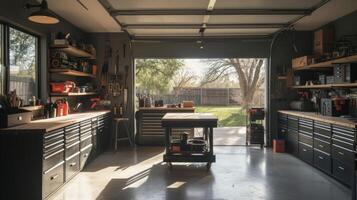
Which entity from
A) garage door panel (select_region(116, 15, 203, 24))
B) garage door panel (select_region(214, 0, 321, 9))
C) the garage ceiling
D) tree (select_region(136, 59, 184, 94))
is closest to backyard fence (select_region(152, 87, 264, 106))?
tree (select_region(136, 59, 184, 94))

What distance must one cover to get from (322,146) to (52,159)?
12.7ft

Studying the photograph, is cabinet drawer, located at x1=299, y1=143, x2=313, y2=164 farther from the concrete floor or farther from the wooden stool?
the wooden stool

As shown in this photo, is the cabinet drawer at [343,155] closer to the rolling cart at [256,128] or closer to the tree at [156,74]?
the rolling cart at [256,128]

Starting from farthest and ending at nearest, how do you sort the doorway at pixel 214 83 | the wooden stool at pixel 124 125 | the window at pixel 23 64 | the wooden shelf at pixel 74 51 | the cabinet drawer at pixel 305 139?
the doorway at pixel 214 83 → the wooden stool at pixel 124 125 → the cabinet drawer at pixel 305 139 → the wooden shelf at pixel 74 51 → the window at pixel 23 64

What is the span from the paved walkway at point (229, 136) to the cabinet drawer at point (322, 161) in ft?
8.17

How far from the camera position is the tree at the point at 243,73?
10414mm

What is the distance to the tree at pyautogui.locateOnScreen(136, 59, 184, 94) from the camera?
889 cm

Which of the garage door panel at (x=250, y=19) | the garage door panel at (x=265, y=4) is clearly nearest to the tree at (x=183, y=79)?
the garage door panel at (x=250, y=19)

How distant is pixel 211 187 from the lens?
404 centimetres

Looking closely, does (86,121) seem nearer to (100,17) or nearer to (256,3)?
(100,17)

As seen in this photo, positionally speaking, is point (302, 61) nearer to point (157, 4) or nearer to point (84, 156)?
point (157, 4)

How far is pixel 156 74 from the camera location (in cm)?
899

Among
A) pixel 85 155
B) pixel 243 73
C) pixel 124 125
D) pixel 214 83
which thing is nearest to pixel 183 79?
pixel 214 83

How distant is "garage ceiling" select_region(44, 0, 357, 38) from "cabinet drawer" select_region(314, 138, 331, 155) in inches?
79.8
